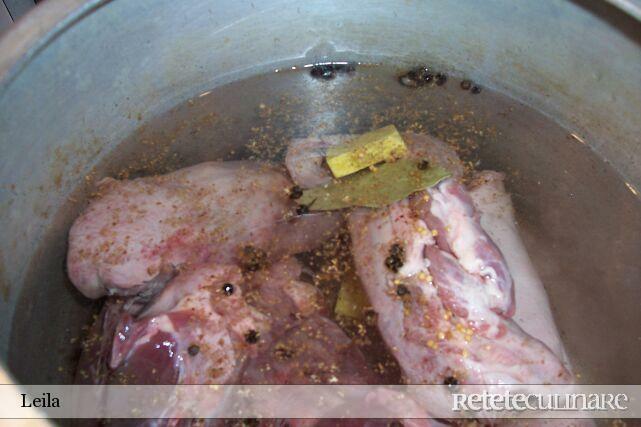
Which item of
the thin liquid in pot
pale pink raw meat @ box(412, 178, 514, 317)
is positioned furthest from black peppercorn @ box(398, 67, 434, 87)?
pale pink raw meat @ box(412, 178, 514, 317)

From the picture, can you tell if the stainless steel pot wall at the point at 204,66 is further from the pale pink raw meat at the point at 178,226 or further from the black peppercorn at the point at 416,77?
the pale pink raw meat at the point at 178,226

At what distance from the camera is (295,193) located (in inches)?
71.0

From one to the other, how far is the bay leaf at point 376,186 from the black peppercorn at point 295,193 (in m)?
0.01

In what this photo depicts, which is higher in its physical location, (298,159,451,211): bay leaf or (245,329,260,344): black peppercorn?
(298,159,451,211): bay leaf

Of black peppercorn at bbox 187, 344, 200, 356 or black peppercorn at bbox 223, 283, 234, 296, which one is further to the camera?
black peppercorn at bbox 223, 283, 234, 296

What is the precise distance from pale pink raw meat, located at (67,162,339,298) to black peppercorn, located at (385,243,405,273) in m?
0.26

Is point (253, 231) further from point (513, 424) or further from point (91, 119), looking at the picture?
point (513, 424)

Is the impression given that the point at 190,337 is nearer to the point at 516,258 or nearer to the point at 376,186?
the point at 376,186

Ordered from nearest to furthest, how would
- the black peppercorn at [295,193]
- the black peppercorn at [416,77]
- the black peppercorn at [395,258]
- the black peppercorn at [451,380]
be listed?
the black peppercorn at [451,380], the black peppercorn at [395,258], the black peppercorn at [295,193], the black peppercorn at [416,77]

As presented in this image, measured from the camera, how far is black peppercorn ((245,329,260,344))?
1506 millimetres

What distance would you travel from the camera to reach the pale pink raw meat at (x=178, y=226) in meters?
1.63

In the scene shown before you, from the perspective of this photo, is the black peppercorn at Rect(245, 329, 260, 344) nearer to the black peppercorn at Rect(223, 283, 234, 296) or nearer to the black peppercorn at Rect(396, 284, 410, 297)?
the black peppercorn at Rect(223, 283, 234, 296)

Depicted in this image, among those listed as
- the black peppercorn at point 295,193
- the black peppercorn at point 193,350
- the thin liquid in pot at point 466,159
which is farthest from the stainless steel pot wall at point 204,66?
the black peppercorn at point 295,193

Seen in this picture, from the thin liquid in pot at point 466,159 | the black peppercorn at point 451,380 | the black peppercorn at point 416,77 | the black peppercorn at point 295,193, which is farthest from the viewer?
the black peppercorn at point 416,77
